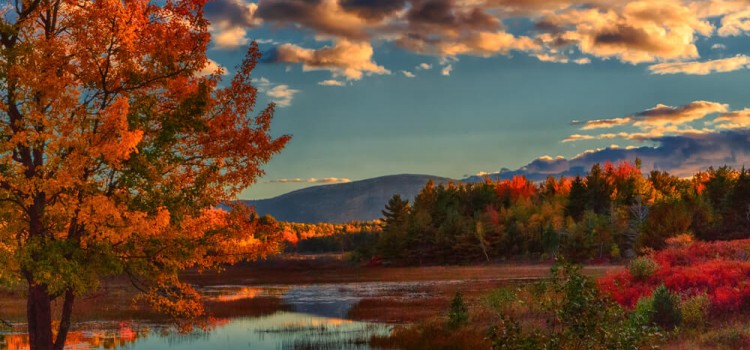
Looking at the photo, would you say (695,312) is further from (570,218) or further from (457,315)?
(570,218)

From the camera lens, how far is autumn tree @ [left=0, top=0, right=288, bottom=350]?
55.3 feet

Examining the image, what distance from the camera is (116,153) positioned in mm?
16297

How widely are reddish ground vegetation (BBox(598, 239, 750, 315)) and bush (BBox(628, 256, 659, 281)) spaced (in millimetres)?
98

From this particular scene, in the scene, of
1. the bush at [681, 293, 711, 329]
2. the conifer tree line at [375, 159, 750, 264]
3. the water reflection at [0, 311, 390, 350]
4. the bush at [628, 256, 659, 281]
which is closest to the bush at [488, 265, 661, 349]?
the bush at [681, 293, 711, 329]

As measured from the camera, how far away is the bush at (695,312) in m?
27.4

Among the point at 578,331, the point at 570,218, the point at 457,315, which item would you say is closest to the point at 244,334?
the point at 457,315

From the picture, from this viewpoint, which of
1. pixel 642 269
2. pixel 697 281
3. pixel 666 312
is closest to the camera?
pixel 666 312

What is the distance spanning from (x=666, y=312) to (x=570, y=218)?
104 m

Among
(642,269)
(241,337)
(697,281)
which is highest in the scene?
(642,269)

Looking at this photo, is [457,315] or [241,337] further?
[241,337]

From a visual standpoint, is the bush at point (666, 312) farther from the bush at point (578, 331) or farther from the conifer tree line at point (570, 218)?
the conifer tree line at point (570, 218)

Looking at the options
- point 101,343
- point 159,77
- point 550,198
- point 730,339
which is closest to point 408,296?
point 101,343

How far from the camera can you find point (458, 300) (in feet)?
108

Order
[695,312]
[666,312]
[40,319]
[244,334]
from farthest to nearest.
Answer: [244,334] → [695,312] → [666,312] → [40,319]
